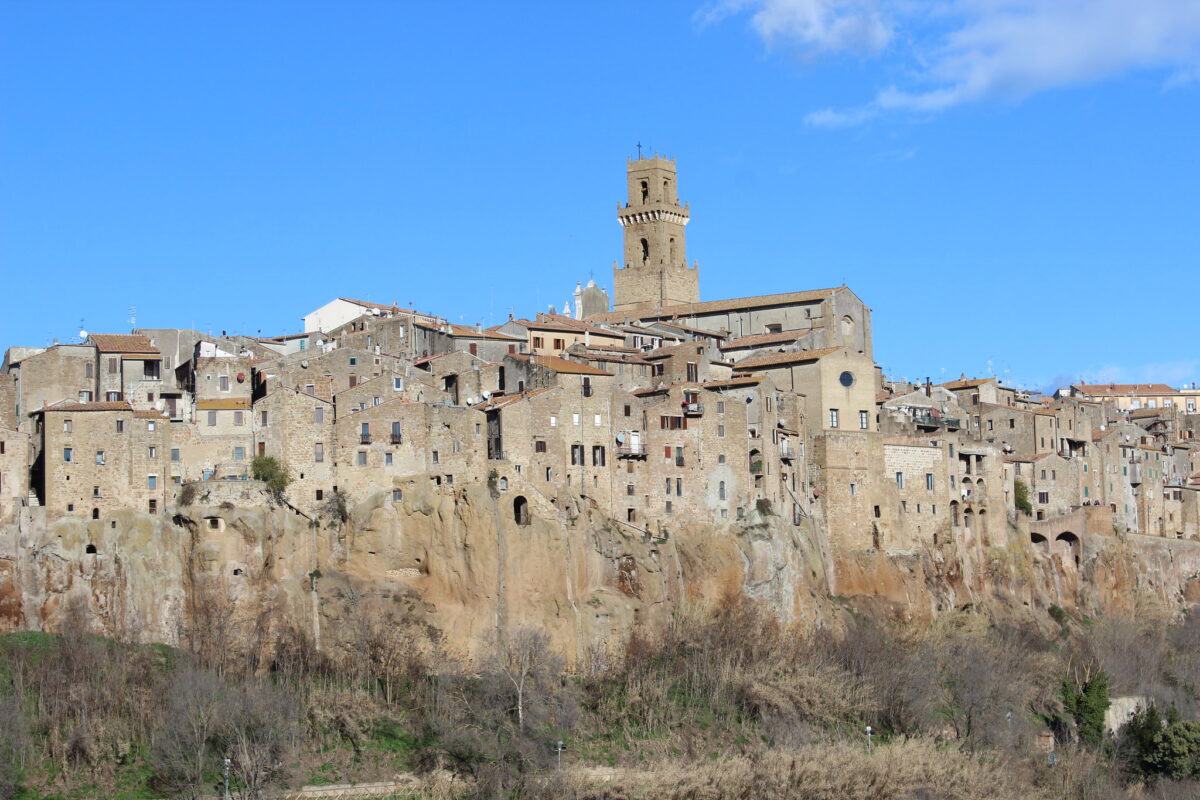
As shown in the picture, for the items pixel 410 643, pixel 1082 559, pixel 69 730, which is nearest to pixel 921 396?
pixel 1082 559

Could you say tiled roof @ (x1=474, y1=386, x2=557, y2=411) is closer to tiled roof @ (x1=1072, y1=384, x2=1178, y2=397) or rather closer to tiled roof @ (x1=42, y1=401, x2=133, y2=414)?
tiled roof @ (x1=42, y1=401, x2=133, y2=414)

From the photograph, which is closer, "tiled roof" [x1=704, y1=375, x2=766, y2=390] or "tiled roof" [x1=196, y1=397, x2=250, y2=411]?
"tiled roof" [x1=196, y1=397, x2=250, y2=411]

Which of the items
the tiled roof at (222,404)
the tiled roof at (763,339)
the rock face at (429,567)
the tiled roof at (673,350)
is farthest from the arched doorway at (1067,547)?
the tiled roof at (222,404)

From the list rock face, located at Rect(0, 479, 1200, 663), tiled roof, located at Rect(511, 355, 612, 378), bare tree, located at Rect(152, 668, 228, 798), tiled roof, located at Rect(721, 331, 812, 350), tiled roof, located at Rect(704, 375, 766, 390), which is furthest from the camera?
tiled roof, located at Rect(721, 331, 812, 350)

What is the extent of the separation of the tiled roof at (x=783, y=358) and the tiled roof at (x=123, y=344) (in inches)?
1064

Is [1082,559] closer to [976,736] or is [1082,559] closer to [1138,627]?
[1138,627]

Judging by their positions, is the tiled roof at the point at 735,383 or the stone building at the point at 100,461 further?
the tiled roof at the point at 735,383

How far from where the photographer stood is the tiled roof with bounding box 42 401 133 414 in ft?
252

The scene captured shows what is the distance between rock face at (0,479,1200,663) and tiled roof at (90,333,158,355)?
1095 centimetres

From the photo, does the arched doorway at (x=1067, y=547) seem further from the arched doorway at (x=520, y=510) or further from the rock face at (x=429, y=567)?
the arched doorway at (x=520, y=510)

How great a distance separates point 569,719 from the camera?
74.8 meters

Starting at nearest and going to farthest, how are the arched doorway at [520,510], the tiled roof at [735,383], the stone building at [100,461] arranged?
the stone building at [100,461] → the arched doorway at [520,510] → the tiled roof at [735,383]

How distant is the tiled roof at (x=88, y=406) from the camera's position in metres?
76.7

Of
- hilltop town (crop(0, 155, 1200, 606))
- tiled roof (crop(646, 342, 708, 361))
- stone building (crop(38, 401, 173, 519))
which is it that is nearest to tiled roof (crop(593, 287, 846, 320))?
hilltop town (crop(0, 155, 1200, 606))
